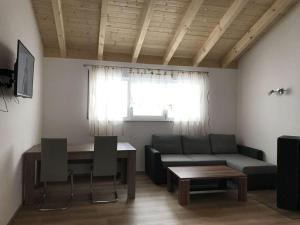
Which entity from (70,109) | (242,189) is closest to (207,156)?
(242,189)

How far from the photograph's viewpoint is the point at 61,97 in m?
4.94

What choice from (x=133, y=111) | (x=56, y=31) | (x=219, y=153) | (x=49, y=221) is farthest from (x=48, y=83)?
(x=219, y=153)

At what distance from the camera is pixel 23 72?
2766 millimetres

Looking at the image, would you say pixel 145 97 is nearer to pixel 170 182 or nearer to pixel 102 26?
pixel 102 26

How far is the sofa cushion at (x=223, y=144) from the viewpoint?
5250 mm

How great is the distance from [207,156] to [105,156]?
2178mm

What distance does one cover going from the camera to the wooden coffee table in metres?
3.53

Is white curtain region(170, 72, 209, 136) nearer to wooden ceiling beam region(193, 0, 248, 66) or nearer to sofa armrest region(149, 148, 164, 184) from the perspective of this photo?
wooden ceiling beam region(193, 0, 248, 66)

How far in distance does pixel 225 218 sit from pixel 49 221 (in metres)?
2.12

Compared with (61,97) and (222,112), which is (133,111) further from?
(222,112)

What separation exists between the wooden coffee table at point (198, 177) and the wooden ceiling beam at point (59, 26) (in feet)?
9.40

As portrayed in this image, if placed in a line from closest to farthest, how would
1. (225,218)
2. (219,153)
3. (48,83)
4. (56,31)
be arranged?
(225,218), (56,31), (48,83), (219,153)

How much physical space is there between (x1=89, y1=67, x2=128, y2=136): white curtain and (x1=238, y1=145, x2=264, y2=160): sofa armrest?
2.56 m

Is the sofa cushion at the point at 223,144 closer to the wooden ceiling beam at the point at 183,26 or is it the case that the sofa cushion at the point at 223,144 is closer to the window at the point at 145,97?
the window at the point at 145,97
